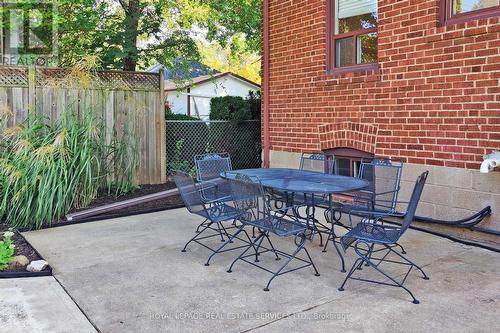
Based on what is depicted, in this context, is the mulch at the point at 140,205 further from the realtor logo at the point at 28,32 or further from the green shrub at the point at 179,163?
the realtor logo at the point at 28,32

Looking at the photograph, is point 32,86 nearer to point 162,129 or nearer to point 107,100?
point 107,100

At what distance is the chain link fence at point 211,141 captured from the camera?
9.29 metres

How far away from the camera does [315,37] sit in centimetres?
696

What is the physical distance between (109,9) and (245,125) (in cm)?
409

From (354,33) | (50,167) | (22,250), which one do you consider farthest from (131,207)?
(354,33)

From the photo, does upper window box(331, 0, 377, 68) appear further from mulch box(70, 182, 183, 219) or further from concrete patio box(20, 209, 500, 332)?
mulch box(70, 182, 183, 219)

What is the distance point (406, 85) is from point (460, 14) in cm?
98

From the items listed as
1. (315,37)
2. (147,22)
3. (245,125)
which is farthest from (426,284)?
(147,22)

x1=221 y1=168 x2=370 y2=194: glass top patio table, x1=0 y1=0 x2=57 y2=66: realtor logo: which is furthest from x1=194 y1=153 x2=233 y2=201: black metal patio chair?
x1=0 y1=0 x2=57 y2=66: realtor logo

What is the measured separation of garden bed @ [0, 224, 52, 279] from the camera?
392 cm

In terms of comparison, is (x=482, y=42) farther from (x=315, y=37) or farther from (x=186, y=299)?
(x=186, y=299)

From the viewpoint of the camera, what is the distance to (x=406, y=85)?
18.5 ft

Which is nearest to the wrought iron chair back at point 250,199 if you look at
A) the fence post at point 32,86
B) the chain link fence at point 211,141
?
the fence post at point 32,86

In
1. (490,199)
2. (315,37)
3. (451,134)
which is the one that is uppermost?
(315,37)
